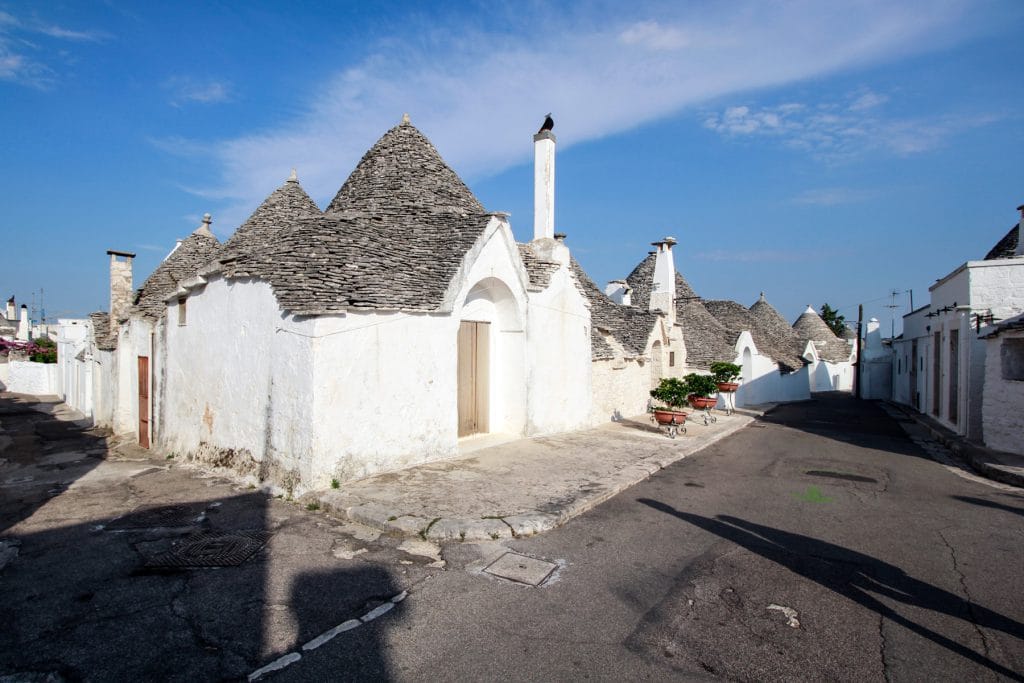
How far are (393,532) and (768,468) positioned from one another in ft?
24.5

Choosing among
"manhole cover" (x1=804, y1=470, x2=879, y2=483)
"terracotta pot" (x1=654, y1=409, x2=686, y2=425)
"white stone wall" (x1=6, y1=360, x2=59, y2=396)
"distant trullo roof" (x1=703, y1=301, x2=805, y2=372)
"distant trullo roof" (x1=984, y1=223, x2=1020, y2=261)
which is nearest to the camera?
"manhole cover" (x1=804, y1=470, x2=879, y2=483)

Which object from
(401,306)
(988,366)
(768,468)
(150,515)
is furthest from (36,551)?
(988,366)

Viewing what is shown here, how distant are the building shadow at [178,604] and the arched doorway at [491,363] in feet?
17.7

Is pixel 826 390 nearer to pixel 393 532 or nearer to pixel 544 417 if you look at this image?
pixel 544 417

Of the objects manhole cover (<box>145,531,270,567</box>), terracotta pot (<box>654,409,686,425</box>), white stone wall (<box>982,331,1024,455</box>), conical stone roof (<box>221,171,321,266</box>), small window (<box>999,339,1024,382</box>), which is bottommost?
manhole cover (<box>145,531,270,567</box>)

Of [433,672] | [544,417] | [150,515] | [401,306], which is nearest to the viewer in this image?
[433,672]

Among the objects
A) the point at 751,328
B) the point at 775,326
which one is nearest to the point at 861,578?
the point at 751,328

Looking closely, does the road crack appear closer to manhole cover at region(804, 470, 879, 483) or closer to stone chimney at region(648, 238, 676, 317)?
manhole cover at region(804, 470, 879, 483)

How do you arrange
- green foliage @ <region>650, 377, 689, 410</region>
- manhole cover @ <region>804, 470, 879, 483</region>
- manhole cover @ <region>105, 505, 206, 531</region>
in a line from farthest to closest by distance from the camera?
1. green foliage @ <region>650, 377, 689, 410</region>
2. manhole cover @ <region>804, 470, 879, 483</region>
3. manhole cover @ <region>105, 505, 206, 531</region>

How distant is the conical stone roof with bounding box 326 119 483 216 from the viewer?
12.2 metres

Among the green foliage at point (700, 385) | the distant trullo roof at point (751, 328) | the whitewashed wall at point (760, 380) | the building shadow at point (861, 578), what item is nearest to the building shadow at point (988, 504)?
the building shadow at point (861, 578)

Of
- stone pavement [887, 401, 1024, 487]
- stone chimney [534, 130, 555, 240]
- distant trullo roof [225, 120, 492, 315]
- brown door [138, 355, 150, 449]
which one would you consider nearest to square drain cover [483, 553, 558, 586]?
distant trullo roof [225, 120, 492, 315]

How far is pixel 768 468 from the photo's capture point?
10227 mm

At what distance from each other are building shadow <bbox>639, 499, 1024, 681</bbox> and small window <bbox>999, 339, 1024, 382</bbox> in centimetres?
833
